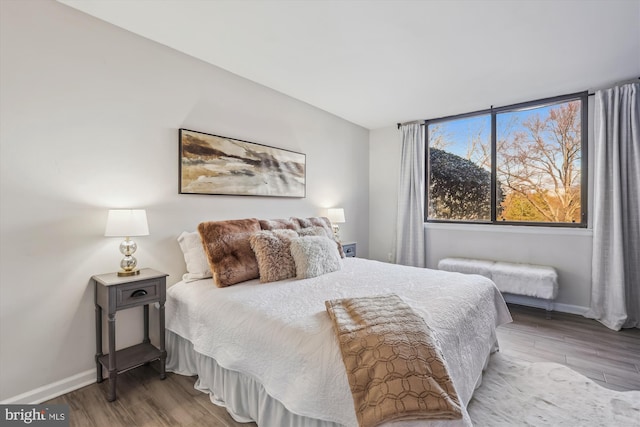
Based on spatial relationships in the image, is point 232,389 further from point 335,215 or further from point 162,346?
point 335,215

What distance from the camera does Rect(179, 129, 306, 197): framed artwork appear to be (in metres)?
2.64

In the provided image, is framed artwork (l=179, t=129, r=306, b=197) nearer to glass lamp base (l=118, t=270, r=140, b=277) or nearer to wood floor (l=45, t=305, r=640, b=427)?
glass lamp base (l=118, t=270, r=140, b=277)

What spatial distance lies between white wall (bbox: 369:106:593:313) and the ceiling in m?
1.12

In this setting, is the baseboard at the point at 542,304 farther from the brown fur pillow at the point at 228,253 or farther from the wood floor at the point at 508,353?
the brown fur pillow at the point at 228,253

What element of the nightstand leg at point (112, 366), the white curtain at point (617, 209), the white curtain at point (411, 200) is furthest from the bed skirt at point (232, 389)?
the white curtain at point (617, 209)

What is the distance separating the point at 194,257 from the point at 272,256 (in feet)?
2.18

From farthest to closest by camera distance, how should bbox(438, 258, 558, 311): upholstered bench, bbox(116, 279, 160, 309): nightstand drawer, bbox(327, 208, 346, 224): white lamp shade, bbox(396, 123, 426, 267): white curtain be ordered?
bbox(396, 123, 426, 267): white curtain
bbox(327, 208, 346, 224): white lamp shade
bbox(438, 258, 558, 311): upholstered bench
bbox(116, 279, 160, 309): nightstand drawer

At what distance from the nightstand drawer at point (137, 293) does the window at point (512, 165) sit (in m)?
3.89

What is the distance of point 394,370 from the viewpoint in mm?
1158

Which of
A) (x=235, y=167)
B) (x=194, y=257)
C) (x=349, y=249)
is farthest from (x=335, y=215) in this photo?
(x=194, y=257)

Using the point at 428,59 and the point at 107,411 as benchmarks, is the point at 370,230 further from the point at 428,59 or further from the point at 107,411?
the point at 107,411

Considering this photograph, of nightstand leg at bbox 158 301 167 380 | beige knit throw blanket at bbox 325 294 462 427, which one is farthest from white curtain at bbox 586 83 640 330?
nightstand leg at bbox 158 301 167 380

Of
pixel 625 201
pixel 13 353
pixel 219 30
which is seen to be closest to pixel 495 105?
pixel 625 201

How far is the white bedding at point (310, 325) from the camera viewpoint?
1.30m
